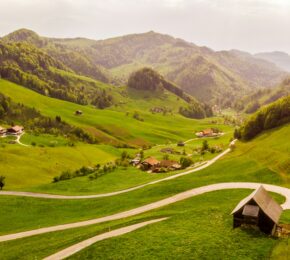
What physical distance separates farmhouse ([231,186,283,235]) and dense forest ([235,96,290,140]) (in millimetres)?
66813

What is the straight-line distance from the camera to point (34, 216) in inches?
2945

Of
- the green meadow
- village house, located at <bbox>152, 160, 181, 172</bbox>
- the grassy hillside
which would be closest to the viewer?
the green meadow

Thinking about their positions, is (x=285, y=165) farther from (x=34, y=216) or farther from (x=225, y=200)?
(x=34, y=216)

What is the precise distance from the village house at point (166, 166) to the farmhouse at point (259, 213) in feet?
273

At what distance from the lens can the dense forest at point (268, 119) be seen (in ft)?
348

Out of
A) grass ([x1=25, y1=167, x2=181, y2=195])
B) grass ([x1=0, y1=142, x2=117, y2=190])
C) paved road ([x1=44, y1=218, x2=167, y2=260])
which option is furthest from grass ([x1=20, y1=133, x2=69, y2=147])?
paved road ([x1=44, y1=218, x2=167, y2=260])

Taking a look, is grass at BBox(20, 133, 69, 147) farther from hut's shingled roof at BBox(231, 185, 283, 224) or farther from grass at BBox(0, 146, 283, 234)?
hut's shingled roof at BBox(231, 185, 283, 224)

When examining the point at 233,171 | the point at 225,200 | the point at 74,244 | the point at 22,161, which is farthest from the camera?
the point at 22,161

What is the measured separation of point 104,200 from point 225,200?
29.1 metres

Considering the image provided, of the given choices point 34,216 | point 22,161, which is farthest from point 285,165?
point 22,161

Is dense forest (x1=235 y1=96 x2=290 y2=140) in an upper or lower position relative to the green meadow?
upper

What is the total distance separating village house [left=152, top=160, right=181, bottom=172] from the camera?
130m

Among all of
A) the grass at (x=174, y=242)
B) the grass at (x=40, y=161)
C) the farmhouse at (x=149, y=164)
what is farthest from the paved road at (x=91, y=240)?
the farmhouse at (x=149, y=164)

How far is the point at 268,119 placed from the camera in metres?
110
